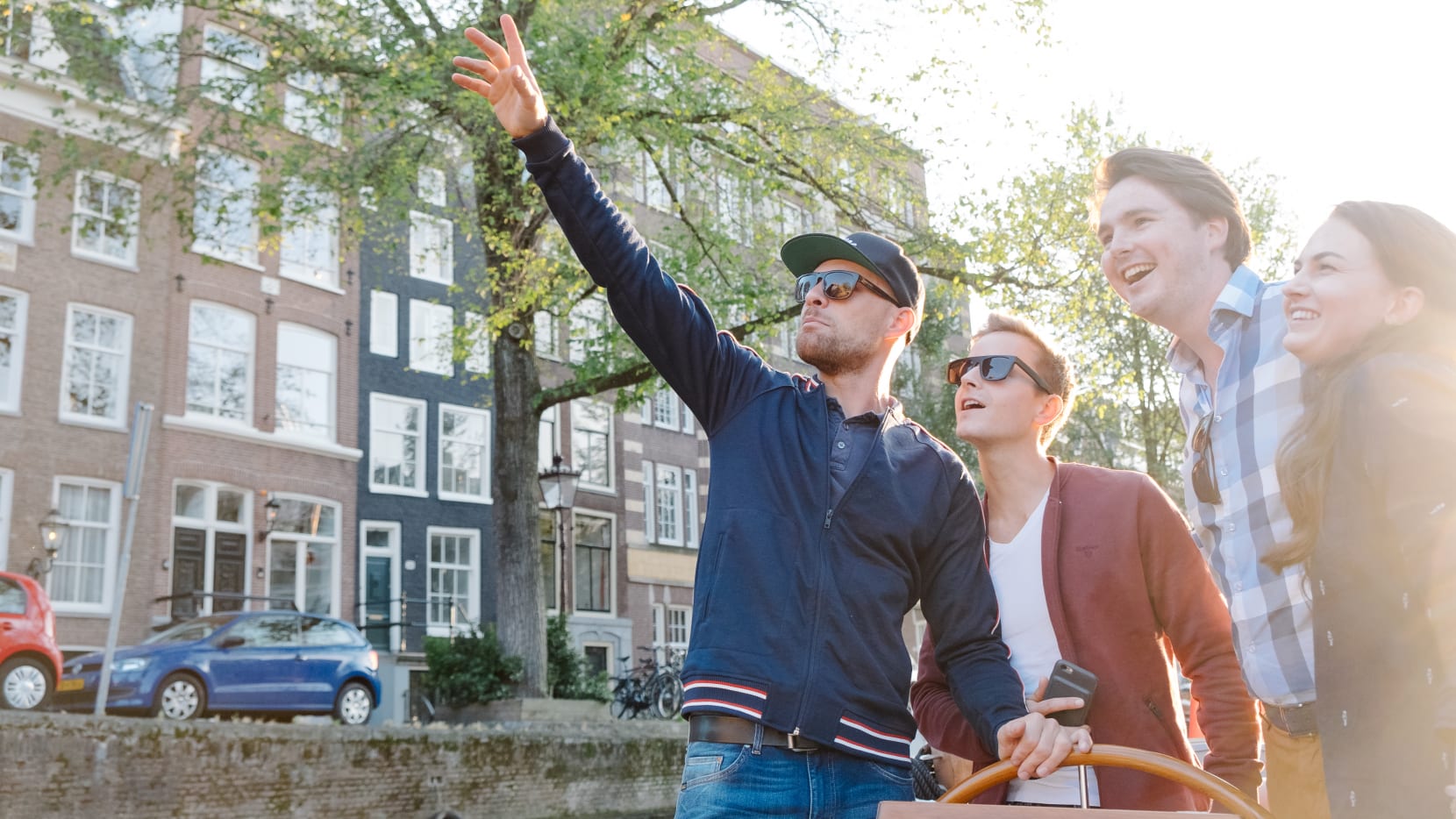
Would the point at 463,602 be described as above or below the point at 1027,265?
below

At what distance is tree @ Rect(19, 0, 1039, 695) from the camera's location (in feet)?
43.2

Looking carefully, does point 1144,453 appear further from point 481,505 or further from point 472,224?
point 472,224

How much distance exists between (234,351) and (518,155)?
11268 millimetres

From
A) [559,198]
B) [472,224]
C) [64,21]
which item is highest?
[64,21]

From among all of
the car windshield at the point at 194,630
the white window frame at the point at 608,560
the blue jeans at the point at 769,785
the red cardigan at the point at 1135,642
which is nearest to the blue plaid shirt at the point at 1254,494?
the red cardigan at the point at 1135,642

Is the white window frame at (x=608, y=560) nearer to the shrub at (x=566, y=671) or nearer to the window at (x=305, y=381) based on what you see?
the shrub at (x=566, y=671)

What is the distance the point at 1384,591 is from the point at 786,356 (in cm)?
2978

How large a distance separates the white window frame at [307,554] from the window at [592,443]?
19.9ft

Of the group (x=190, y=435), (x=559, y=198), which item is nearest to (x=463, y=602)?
(x=190, y=435)

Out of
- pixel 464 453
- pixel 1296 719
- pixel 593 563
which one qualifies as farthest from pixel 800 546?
pixel 593 563

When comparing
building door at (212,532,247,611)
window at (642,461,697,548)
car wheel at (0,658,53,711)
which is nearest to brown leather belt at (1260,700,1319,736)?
car wheel at (0,658,53,711)

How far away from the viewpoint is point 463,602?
2552 cm

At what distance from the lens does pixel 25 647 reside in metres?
13.4

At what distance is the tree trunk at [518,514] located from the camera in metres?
13.7
